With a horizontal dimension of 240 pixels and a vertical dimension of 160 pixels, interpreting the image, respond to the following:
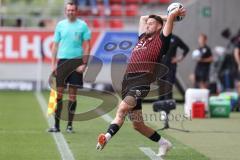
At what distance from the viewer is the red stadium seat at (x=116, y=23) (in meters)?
29.8

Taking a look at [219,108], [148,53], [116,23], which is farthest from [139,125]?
[116,23]

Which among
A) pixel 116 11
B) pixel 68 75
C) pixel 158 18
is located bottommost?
pixel 68 75

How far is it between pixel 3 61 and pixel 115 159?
16.1 metres

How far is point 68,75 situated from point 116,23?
635 inches

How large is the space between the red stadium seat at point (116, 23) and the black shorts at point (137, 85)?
18.7 metres

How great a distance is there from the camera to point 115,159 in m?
10.9

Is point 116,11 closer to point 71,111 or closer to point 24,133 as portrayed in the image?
point 71,111

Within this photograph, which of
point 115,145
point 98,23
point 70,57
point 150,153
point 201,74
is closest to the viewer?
point 150,153

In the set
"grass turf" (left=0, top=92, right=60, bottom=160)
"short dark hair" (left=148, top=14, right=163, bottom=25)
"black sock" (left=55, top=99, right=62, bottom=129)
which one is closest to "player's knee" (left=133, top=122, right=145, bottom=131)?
"grass turf" (left=0, top=92, right=60, bottom=160)

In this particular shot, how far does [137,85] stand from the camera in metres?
10.9

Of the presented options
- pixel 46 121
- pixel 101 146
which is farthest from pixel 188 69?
pixel 101 146

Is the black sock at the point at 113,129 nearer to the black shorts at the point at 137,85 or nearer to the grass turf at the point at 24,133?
the black shorts at the point at 137,85

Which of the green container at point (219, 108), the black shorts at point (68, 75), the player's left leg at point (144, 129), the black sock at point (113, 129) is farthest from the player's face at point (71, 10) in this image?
the green container at point (219, 108)

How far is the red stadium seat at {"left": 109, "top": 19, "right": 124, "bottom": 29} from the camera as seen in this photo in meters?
29.8
